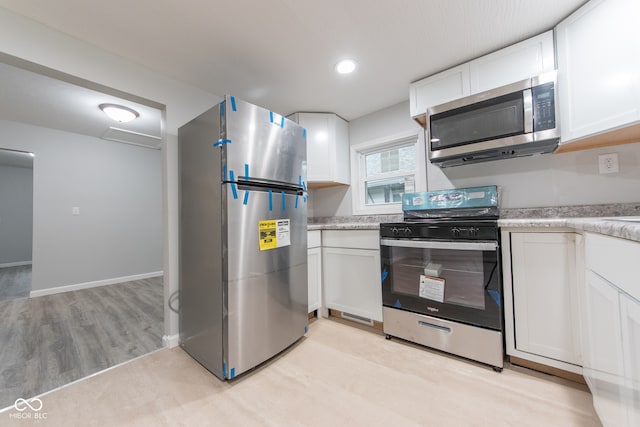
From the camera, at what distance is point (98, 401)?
129 cm

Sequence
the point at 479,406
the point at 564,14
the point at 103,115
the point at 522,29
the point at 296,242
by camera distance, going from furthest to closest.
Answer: the point at 103,115, the point at 296,242, the point at 522,29, the point at 564,14, the point at 479,406

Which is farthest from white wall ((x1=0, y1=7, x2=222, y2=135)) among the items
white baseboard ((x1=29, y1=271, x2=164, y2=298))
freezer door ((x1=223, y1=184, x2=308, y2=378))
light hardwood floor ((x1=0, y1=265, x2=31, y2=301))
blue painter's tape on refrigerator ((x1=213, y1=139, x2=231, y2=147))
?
light hardwood floor ((x1=0, y1=265, x2=31, y2=301))

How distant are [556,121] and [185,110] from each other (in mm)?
2688

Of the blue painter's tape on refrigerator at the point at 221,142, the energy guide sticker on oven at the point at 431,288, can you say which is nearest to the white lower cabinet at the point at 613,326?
the energy guide sticker on oven at the point at 431,288

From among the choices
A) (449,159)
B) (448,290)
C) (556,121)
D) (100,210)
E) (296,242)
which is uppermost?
(556,121)

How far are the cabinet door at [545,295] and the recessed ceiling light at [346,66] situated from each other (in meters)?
1.64

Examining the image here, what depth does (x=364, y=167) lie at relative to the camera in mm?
2869

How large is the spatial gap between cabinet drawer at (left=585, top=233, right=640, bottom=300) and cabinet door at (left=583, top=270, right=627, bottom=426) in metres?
0.05

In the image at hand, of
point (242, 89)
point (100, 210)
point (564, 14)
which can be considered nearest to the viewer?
point (564, 14)

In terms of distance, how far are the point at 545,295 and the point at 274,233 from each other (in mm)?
1655

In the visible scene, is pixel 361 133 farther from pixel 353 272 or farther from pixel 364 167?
pixel 353 272

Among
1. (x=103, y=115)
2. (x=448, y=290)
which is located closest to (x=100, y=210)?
Result: (x=103, y=115)

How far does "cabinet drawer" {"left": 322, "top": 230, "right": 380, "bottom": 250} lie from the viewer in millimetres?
2057

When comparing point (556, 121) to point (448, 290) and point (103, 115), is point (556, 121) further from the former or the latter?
point (103, 115)
